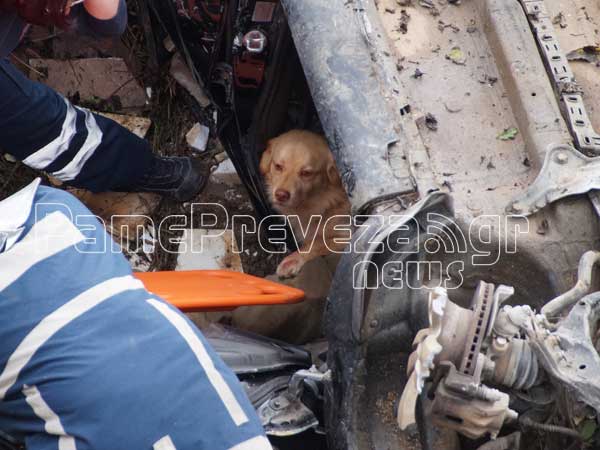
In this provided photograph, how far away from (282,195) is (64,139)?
3.34 ft

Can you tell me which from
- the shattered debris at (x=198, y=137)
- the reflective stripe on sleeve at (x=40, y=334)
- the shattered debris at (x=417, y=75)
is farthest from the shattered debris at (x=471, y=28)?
the shattered debris at (x=198, y=137)

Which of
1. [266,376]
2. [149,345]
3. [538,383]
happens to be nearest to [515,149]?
[538,383]

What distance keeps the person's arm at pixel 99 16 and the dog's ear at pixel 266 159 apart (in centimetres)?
90

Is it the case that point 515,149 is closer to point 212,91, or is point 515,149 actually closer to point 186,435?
point 186,435

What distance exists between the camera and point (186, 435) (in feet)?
5.27

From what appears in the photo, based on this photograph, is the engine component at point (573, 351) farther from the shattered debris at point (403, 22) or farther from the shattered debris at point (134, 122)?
the shattered debris at point (134, 122)

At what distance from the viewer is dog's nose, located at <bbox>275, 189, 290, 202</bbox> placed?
3.33m

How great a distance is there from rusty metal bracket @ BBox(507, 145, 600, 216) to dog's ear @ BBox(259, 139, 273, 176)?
5.20 feet

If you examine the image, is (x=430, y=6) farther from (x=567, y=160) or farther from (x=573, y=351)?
(x=573, y=351)

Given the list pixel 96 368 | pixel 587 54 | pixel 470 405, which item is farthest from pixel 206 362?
pixel 587 54

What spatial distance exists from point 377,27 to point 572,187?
85 cm

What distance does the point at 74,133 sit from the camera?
3.15 m

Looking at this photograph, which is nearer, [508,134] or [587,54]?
[508,134]

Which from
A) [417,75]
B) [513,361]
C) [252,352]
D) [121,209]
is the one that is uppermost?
[417,75]
